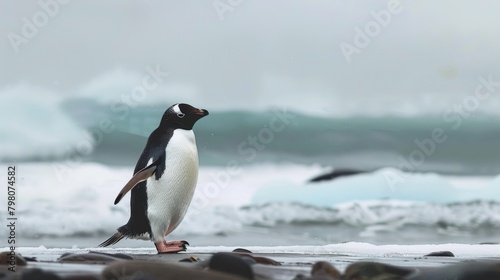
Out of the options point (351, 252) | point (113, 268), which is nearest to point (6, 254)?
point (113, 268)

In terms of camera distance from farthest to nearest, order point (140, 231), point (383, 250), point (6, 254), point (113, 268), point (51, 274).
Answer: point (383, 250) < point (140, 231) < point (6, 254) < point (113, 268) < point (51, 274)

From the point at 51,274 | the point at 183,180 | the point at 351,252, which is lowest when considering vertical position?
the point at 51,274

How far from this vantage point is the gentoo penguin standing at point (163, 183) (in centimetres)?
729

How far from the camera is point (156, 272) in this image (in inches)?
144

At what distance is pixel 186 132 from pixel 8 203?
2569 millimetres

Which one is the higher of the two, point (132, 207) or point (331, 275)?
point (132, 207)

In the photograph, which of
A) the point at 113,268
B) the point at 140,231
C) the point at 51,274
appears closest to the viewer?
the point at 51,274

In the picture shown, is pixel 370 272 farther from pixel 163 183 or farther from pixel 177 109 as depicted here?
pixel 177 109

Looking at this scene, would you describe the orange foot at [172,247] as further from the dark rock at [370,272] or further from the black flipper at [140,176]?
the dark rock at [370,272]

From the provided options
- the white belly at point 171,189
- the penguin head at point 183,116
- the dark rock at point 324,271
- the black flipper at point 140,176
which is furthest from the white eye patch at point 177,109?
the dark rock at point 324,271

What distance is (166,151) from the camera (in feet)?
24.1

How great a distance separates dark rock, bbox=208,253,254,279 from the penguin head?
143 inches

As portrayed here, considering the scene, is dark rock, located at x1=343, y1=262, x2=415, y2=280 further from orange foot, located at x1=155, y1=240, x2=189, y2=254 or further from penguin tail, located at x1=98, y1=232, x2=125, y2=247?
penguin tail, located at x1=98, y1=232, x2=125, y2=247

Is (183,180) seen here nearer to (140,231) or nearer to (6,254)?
(140,231)
